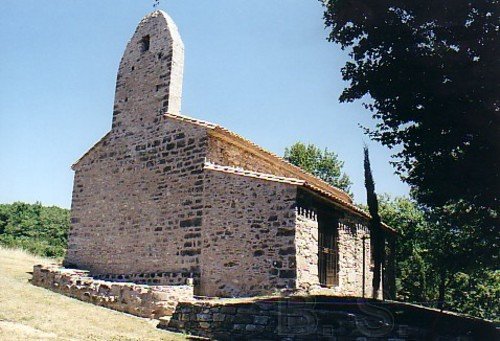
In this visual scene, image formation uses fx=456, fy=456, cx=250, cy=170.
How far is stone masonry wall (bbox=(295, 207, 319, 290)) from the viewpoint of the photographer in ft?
42.7

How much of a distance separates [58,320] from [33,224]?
126 feet

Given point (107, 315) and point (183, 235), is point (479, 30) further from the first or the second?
point (107, 315)

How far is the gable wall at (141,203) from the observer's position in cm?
1555

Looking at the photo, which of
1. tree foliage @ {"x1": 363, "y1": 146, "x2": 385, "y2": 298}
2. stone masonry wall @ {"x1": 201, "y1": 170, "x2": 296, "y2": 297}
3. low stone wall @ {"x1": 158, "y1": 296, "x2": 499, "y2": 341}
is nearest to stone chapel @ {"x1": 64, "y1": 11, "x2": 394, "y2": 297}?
stone masonry wall @ {"x1": 201, "y1": 170, "x2": 296, "y2": 297}

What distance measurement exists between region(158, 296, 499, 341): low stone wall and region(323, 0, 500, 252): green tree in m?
4.01

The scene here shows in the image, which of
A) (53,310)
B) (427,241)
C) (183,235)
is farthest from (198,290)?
(427,241)

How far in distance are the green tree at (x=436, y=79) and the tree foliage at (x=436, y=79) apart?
25 mm

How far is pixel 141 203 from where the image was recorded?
1711 cm

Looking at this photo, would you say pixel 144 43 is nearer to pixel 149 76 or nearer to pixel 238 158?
pixel 149 76

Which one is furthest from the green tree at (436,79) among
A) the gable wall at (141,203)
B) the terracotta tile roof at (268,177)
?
the gable wall at (141,203)

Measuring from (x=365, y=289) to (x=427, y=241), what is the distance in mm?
14606

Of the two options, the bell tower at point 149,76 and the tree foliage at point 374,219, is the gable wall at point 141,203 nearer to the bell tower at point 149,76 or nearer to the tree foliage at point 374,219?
the bell tower at point 149,76

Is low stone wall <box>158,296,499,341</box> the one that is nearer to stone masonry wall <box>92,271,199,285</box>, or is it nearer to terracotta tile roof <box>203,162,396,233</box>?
stone masonry wall <box>92,271,199,285</box>

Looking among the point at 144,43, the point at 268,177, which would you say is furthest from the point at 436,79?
the point at 144,43
